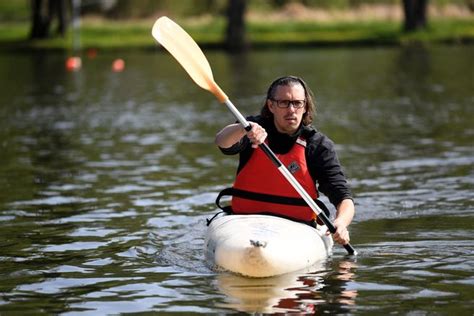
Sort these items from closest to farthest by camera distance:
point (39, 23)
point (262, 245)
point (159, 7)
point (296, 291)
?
point (296, 291) < point (262, 245) < point (39, 23) < point (159, 7)

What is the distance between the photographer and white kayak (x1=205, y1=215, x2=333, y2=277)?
8.66m

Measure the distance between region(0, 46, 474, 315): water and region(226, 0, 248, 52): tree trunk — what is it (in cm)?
1937

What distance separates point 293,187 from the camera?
31.0 feet

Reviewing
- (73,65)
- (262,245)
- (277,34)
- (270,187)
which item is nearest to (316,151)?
(270,187)

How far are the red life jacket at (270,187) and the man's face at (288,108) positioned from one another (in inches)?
9.3

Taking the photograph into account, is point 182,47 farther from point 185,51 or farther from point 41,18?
point 41,18

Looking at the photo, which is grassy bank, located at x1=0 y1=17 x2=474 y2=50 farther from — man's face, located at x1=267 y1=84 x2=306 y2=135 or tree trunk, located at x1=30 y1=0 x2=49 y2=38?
man's face, located at x1=267 y1=84 x2=306 y2=135

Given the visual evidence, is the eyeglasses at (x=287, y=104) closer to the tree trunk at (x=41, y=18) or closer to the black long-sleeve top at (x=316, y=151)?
the black long-sleeve top at (x=316, y=151)

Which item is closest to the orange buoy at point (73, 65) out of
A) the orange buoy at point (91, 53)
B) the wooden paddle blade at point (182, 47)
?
the orange buoy at point (91, 53)

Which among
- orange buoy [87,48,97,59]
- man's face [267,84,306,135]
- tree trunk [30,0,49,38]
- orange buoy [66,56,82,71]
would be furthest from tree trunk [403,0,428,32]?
man's face [267,84,306,135]

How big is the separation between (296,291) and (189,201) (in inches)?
193

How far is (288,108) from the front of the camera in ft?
30.2

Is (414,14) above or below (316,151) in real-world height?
below

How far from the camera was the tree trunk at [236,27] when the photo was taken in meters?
50.1
